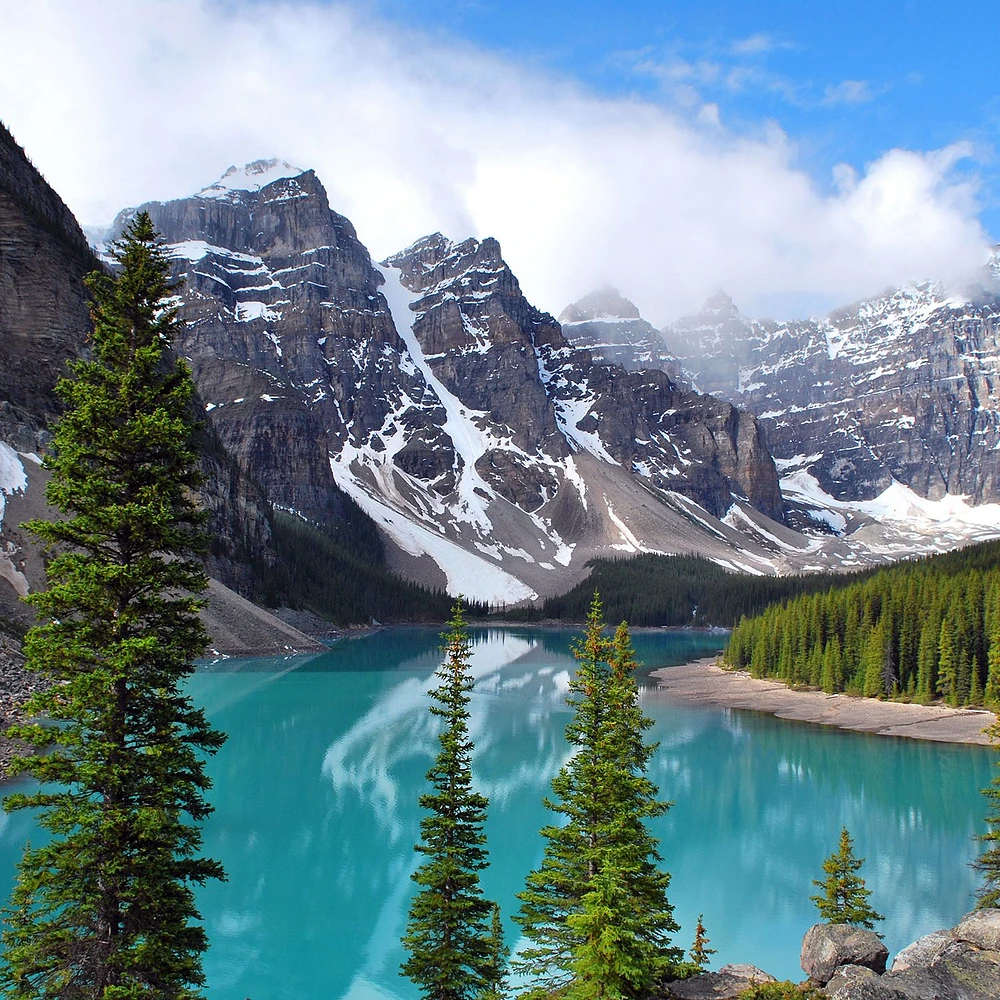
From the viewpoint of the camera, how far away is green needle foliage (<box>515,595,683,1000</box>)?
11491 millimetres

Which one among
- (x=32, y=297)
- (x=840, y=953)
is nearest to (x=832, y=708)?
(x=840, y=953)

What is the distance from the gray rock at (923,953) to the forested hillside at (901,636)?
4157cm

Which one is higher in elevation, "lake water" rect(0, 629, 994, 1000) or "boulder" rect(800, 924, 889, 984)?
"boulder" rect(800, 924, 889, 984)

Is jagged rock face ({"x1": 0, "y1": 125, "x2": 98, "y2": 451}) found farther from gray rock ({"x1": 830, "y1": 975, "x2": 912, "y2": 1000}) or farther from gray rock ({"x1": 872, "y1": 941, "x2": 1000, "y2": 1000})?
gray rock ({"x1": 872, "y1": 941, "x2": 1000, "y2": 1000})

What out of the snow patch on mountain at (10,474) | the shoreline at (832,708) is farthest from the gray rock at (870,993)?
the snow patch on mountain at (10,474)

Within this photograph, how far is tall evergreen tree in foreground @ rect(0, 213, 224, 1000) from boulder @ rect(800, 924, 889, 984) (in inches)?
370

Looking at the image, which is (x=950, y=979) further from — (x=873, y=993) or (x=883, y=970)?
(x=873, y=993)

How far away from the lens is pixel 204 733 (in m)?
12.0

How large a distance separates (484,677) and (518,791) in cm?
4662

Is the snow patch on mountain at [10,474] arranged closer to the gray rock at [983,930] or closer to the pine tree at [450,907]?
the pine tree at [450,907]

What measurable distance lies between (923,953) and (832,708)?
5300 centimetres

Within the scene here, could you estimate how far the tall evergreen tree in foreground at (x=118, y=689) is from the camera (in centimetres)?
1027

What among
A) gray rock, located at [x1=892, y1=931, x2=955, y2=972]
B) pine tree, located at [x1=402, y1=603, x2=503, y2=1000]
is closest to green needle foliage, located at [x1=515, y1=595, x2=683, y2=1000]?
pine tree, located at [x1=402, y1=603, x2=503, y2=1000]

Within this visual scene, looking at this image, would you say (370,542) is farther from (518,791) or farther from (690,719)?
(518,791)
